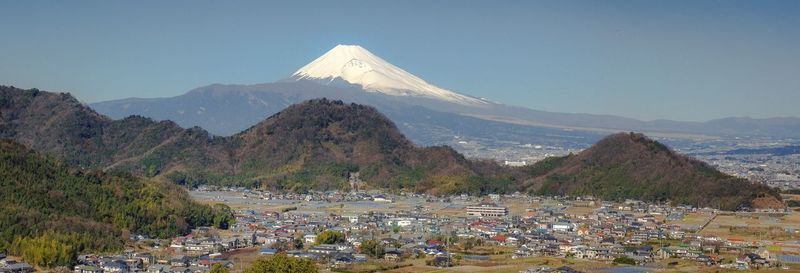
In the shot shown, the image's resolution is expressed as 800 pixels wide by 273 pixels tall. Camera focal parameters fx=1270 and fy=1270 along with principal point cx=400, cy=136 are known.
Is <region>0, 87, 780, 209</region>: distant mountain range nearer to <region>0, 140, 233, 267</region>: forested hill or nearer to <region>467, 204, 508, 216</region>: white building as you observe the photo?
<region>467, 204, 508, 216</region>: white building

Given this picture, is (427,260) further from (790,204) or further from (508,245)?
(790,204)

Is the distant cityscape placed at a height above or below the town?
above

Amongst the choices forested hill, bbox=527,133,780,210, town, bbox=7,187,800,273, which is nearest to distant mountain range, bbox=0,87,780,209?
forested hill, bbox=527,133,780,210

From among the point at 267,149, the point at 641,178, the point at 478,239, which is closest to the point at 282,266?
the point at 478,239

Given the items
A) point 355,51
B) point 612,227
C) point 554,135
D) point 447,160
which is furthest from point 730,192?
point 355,51

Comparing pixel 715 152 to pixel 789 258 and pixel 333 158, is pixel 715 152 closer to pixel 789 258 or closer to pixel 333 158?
pixel 333 158

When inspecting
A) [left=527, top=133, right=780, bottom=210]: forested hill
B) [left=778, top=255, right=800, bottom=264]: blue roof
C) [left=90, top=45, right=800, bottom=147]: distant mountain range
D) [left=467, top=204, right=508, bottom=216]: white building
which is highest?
[left=90, top=45, right=800, bottom=147]: distant mountain range
